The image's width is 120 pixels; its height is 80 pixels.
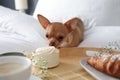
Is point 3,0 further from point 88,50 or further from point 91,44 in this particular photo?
point 88,50

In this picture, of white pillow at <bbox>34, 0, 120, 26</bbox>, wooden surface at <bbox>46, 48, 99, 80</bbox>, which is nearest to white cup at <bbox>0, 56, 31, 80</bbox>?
wooden surface at <bbox>46, 48, 99, 80</bbox>

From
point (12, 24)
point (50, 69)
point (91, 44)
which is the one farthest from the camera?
point (12, 24)

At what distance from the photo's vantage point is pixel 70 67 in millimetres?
754

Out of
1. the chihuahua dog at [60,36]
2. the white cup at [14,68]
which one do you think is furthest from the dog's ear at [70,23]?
the white cup at [14,68]

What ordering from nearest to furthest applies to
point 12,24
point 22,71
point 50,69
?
point 22,71 < point 50,69 < point 12,24

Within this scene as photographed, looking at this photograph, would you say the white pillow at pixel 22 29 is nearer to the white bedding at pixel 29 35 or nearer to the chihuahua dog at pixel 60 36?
the white bedding at pixel 29 35

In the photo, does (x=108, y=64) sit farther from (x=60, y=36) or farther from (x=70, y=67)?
(x=60, y=36)

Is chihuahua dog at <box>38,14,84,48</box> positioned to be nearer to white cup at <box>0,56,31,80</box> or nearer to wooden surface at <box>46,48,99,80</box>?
wooden surface at <box>46,48,99,80</box>

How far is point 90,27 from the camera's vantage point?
50.3 inches

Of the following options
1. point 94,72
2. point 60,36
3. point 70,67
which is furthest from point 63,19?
point 94,72

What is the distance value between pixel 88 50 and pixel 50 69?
0.21m

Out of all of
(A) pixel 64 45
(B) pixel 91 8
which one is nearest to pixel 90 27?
(B) pixel 91 8

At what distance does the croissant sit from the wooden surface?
0.15ft

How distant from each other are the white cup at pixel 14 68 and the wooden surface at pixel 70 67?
13cm
